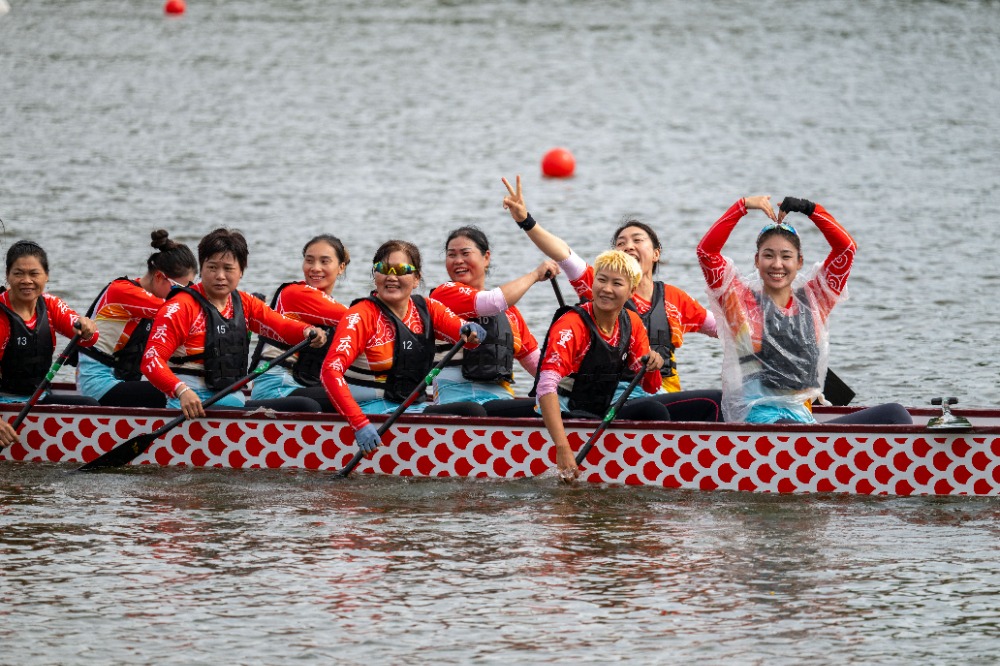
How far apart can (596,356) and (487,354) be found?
98 centimetres

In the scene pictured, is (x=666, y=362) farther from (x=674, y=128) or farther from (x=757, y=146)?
(x=674, y=128)

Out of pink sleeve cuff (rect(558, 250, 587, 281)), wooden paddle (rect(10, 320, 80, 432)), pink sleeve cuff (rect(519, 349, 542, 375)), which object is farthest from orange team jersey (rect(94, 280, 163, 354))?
pink sleeve cuff (rect(558, 250, 587, 281))

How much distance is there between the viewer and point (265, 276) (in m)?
18.1

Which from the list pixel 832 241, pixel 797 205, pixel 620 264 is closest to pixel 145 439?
pixel 620 264

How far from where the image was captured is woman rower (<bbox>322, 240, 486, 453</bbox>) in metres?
9.62

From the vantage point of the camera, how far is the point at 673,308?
405 inches

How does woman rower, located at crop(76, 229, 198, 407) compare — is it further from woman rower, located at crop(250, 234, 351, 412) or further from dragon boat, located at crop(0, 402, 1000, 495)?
woman rower, located at crop(250, 234, 351, 412)

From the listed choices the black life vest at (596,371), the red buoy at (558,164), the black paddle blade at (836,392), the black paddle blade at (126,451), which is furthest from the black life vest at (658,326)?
the red buoy at (558,164)

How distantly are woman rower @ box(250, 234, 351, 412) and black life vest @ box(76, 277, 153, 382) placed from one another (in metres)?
0.70

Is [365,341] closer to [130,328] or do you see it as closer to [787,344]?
[130,328]

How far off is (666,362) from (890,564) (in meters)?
2.39

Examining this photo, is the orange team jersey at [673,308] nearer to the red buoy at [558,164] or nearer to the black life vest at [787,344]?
the black life vest at [787,344]

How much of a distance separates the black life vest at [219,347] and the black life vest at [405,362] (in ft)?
2.27

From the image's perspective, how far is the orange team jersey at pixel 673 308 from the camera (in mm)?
10130
